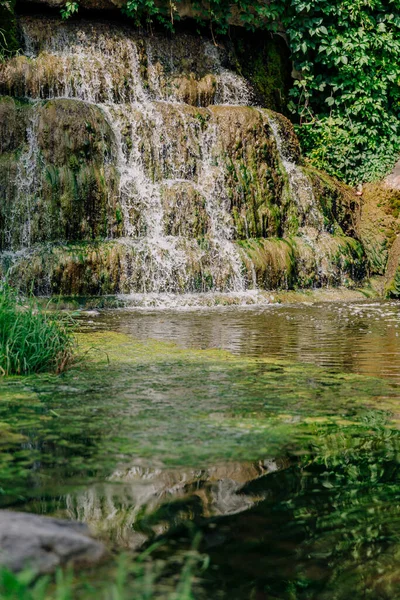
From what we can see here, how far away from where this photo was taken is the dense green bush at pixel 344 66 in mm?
16109

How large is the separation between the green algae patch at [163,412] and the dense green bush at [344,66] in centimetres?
1062

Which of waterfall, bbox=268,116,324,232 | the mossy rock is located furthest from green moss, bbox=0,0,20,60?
waterfall, bbox=268,116,324,232

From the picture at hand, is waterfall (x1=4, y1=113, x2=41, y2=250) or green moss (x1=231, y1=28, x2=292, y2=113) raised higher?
green moss (x1=231, y1=28, x2=292, y2=113)

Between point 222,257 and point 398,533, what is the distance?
9.85 metres

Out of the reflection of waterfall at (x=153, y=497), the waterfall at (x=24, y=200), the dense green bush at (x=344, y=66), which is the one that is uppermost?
the dense green bush at (x=344, y=66)

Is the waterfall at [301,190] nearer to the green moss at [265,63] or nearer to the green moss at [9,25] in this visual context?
the green moss at [265,63]

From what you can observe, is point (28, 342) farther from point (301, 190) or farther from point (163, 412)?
point (301, 190)

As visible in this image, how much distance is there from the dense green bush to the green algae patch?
10623mm

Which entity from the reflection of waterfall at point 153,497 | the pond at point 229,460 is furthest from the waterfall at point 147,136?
the reflection of waterfall at point 153,497

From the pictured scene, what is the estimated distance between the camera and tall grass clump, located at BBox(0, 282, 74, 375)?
5.64m

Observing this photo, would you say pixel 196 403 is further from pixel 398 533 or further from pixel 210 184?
pixel 210 184

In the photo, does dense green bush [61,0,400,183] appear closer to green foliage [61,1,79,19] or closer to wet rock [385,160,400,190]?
wet rock [385,160,400,190]

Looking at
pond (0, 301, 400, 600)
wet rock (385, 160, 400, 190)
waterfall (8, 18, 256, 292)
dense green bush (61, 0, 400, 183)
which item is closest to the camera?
pond (0, 301, 400, 600)

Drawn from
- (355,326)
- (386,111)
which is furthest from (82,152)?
(386,111)
